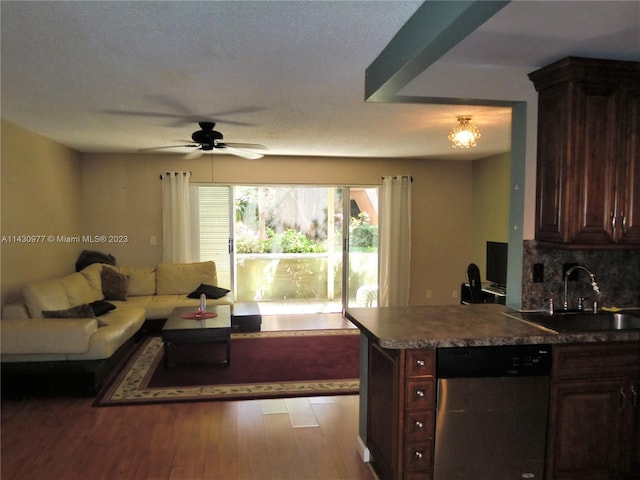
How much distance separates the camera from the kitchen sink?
2492mm

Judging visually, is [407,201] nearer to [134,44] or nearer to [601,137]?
[601,137]

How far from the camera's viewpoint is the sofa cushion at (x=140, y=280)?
19.2ft

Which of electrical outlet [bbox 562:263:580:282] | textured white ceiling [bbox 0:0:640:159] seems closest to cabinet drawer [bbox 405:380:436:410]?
electrical outlet [bbox 562:263:580:282]

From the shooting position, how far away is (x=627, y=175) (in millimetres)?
2508

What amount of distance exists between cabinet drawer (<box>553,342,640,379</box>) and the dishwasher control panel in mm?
81

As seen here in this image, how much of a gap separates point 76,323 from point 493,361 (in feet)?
10.3

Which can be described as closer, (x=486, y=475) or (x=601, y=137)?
(x=486, y=475)

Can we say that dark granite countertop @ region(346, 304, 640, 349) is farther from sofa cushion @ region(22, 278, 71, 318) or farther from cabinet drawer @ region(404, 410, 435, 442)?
sofa cushion @ region(22, 278, 71, 318)

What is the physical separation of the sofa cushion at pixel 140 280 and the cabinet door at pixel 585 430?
5.02 m

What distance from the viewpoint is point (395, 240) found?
6.74 metres

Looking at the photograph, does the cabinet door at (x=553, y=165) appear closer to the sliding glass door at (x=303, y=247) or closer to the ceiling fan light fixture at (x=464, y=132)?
the ceiling fan light fixture at (x=464, y=132)

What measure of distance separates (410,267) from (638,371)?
4.59m

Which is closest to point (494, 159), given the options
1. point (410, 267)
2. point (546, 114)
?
point (410, 267)

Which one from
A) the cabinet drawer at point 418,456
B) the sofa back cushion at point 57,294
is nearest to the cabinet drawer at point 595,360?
the cabinet drawer at point 418,456
